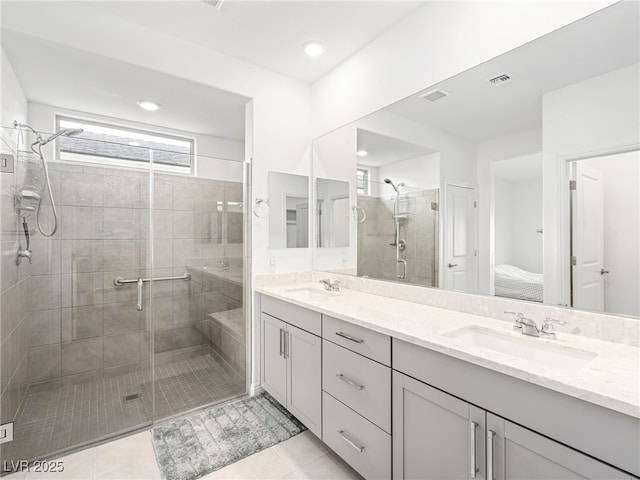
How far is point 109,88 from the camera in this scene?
2496 mm

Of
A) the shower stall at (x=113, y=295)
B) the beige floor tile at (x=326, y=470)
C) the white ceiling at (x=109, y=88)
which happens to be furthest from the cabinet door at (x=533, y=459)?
the white ceiling at (x=109, y=88)

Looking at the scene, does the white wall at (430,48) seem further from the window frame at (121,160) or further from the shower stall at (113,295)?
the window frame at (121,160)

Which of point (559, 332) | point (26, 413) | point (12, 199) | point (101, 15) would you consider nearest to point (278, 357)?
point (26, 413)

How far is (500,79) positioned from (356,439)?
1.98m

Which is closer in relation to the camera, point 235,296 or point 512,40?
point 512,40

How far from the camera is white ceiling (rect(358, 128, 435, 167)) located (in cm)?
206

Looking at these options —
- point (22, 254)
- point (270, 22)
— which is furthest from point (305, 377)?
point (270, 22)

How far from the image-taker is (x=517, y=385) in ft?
3.23

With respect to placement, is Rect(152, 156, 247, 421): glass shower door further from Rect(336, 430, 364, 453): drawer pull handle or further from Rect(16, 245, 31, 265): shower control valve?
Rect(336, 430, 364, 453): drawer pull handle

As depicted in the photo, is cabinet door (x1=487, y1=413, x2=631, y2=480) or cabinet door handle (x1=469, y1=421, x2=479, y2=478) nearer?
cabinet door (x1=487, y1=413, x2=631, y2=480)

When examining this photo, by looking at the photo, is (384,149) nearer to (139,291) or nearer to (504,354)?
(504,354)

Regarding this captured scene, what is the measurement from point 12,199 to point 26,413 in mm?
1305

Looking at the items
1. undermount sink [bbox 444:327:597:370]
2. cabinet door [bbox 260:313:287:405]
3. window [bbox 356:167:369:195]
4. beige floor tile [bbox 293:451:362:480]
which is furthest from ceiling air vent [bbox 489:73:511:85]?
beige floor tile [bbox 293:451:362:480]

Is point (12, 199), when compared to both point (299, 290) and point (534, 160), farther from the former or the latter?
point (534, 160)
